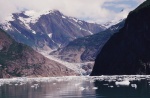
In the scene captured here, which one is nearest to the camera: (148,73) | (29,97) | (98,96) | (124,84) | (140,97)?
(140,97)

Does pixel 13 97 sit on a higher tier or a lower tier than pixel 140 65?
lower

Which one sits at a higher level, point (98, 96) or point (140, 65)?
point (140, 65)

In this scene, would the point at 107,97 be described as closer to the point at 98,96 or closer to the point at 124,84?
the point at 98,96

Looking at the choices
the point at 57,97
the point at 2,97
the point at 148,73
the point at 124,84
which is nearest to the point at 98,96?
the point at 57,97

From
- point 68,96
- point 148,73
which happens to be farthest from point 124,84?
point 148,73

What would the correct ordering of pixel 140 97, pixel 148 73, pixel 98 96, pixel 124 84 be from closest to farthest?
1. pixel 140 97
2. pixel 98 96
3. pixel 124 84
4. pixel 148 73

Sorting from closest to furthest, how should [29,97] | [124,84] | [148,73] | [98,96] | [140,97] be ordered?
[140,97] < [98,96] < [29,97] < [124,84] < [148,73]

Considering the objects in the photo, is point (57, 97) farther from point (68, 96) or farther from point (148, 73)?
point (148, 73)

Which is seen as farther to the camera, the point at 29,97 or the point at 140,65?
the point at 140,65

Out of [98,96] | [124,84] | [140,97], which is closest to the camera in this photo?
[140,97]
